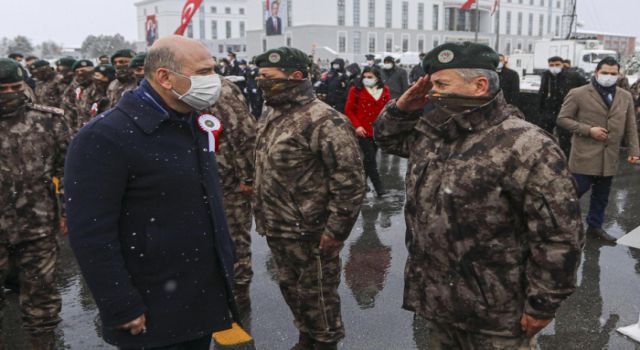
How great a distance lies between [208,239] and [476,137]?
48.3 inches

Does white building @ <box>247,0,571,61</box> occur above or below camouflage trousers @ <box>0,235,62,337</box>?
above

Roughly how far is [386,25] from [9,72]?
75.6m

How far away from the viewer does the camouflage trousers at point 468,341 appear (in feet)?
8.04

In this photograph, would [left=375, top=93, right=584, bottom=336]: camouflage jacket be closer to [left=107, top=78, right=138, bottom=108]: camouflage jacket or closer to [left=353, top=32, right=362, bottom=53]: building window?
[left=107, top=78, right=138, bottom=108]: camouflage jacket

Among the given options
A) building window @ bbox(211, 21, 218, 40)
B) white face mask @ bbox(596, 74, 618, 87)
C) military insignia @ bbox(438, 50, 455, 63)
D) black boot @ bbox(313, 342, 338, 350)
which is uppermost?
building window @ bbox(211, 21, 218, 40)

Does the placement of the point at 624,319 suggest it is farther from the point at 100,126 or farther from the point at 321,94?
the point at 321,94

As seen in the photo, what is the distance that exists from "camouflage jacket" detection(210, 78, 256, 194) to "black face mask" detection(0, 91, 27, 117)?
1.34 m

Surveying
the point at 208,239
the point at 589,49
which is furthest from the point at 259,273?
the point at 589,49

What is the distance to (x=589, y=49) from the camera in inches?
1277

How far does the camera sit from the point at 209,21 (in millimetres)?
106438

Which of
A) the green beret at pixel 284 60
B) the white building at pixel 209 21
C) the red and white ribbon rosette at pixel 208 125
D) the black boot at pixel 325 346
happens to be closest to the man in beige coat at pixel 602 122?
the green beret at pixel 284 60

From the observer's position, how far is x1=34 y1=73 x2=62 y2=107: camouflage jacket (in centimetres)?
1004

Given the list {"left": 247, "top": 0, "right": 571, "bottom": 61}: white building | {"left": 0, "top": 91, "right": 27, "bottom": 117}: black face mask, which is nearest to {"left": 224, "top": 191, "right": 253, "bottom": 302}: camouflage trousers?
{"left": 0, "top": 91, "right": 27, "bottom": 117}: black face mask

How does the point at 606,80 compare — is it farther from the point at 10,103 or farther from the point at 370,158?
the point at 10,103
